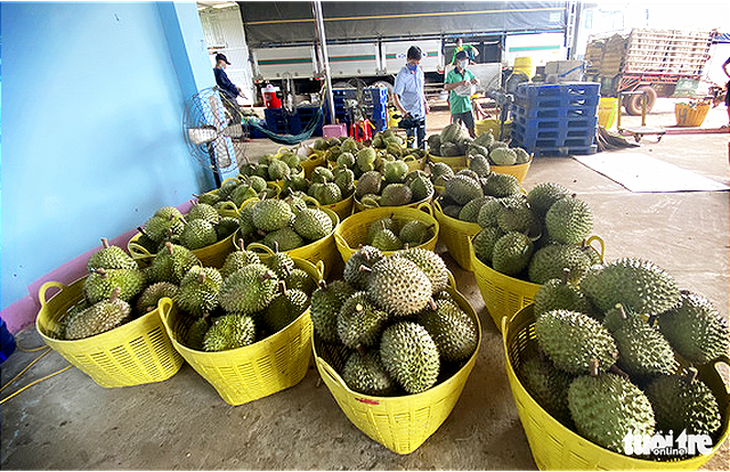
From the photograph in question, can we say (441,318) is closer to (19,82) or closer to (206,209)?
(206,209)

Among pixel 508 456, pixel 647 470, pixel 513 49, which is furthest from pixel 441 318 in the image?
pixel 513 49

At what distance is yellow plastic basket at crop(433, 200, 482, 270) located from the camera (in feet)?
8.52

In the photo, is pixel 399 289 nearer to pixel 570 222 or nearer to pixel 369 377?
pixel 369 377

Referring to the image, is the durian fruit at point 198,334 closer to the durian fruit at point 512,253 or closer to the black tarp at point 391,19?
the durian fruit at point 512,253

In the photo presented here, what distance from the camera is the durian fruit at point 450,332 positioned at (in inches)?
56.3

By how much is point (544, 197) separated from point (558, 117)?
15.3 ft

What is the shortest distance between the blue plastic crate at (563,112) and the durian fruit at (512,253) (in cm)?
477

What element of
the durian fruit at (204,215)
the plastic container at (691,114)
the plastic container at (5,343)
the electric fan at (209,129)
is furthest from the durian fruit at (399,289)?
the plastic container at (691,114)

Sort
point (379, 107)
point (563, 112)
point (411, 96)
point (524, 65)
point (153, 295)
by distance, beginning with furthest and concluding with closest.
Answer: point (524, 65) → point (379, 107) → point (411, 96) → point (563, 112) → point (153, 295)

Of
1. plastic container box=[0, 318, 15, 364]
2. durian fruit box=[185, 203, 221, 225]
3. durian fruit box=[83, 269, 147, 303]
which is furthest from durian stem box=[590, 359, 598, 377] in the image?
plastic container box=[0, 318, 15, 364]

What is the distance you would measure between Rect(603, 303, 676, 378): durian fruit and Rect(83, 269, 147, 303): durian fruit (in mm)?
2389

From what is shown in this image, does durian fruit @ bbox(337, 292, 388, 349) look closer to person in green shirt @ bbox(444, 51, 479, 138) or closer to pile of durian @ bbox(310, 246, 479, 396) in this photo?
pile of durian @ bbox(310, 246, 479, 396)

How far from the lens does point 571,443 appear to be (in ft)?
3.69

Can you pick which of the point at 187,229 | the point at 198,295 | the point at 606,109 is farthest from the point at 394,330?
the point at 606,109
